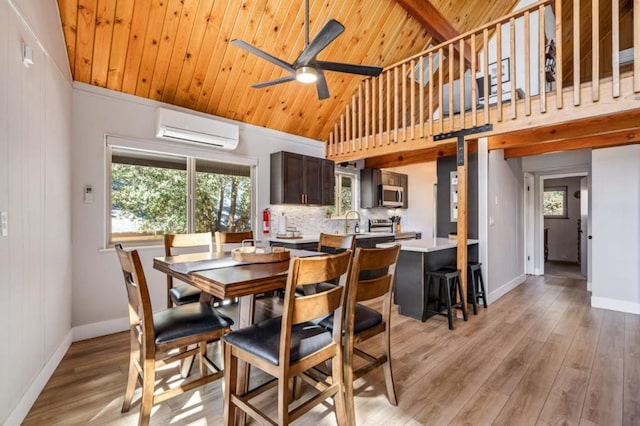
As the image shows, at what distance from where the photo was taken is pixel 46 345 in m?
2.28

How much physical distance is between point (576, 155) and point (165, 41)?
6444mm

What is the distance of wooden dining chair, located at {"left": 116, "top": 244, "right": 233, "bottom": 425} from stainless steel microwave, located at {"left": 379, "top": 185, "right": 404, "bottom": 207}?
492cm

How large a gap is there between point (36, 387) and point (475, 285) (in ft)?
14.4

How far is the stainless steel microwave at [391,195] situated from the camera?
6391 millimetres

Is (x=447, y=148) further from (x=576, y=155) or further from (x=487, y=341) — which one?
(x=487, y=341)

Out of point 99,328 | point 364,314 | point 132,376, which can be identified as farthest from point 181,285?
point 364,314

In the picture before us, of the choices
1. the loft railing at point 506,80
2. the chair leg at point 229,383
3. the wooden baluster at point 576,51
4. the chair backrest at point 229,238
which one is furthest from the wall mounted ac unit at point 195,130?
the wooden baluster at point 576,51

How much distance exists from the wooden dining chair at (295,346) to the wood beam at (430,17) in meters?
4.02

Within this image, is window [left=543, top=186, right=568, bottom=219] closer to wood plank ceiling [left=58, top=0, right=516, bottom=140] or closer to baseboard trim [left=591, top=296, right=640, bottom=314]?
baseboard trim [left=591, top=296, right=640, bottom=314]

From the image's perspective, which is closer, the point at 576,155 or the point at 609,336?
the point at 609,336

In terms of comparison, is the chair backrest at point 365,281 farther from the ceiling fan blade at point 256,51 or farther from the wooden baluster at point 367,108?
the wooden baluster at point 367,108

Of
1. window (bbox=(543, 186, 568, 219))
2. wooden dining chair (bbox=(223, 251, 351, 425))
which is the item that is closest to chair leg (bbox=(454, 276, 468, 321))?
wooden dining chair (bbox=(223, 251, 351, 425))

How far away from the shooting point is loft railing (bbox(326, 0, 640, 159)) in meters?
2.79

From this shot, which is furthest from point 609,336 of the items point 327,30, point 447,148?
point 327,30
